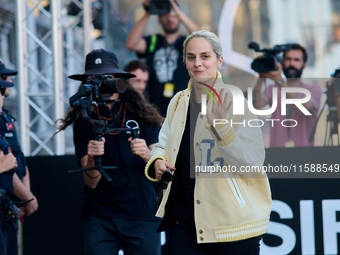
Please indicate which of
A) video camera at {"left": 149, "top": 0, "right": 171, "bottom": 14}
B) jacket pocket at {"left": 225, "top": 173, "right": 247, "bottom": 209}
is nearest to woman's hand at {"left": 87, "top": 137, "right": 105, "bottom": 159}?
jacket pocket at {"left": 225, "top": 173, "right": 247, "bottom": 209}

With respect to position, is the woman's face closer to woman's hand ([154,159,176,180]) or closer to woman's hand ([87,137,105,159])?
woman's hand ([154,159,176,180])

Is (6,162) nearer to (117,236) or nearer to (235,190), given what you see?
(117,236)

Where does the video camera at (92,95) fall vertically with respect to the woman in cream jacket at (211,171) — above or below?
above

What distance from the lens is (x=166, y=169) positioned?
2311 mm

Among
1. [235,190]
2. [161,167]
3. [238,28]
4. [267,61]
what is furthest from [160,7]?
[238,28]

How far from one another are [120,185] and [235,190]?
34.9 inches

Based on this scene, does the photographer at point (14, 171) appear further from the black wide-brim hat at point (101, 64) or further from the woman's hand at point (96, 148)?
the woman's hand at point (96, 148)

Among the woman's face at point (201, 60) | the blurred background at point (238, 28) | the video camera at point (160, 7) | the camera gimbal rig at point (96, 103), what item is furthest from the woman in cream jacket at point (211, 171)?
the blurred background at point (238, 28)

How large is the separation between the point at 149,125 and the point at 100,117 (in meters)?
0.32

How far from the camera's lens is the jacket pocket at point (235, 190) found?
7.32ft

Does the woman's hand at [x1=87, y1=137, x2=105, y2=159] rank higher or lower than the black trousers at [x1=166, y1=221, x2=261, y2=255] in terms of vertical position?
higher

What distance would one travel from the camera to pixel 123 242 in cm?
291

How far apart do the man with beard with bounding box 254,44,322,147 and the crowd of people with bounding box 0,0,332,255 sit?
105 mm

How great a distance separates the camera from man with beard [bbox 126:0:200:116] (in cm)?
500
